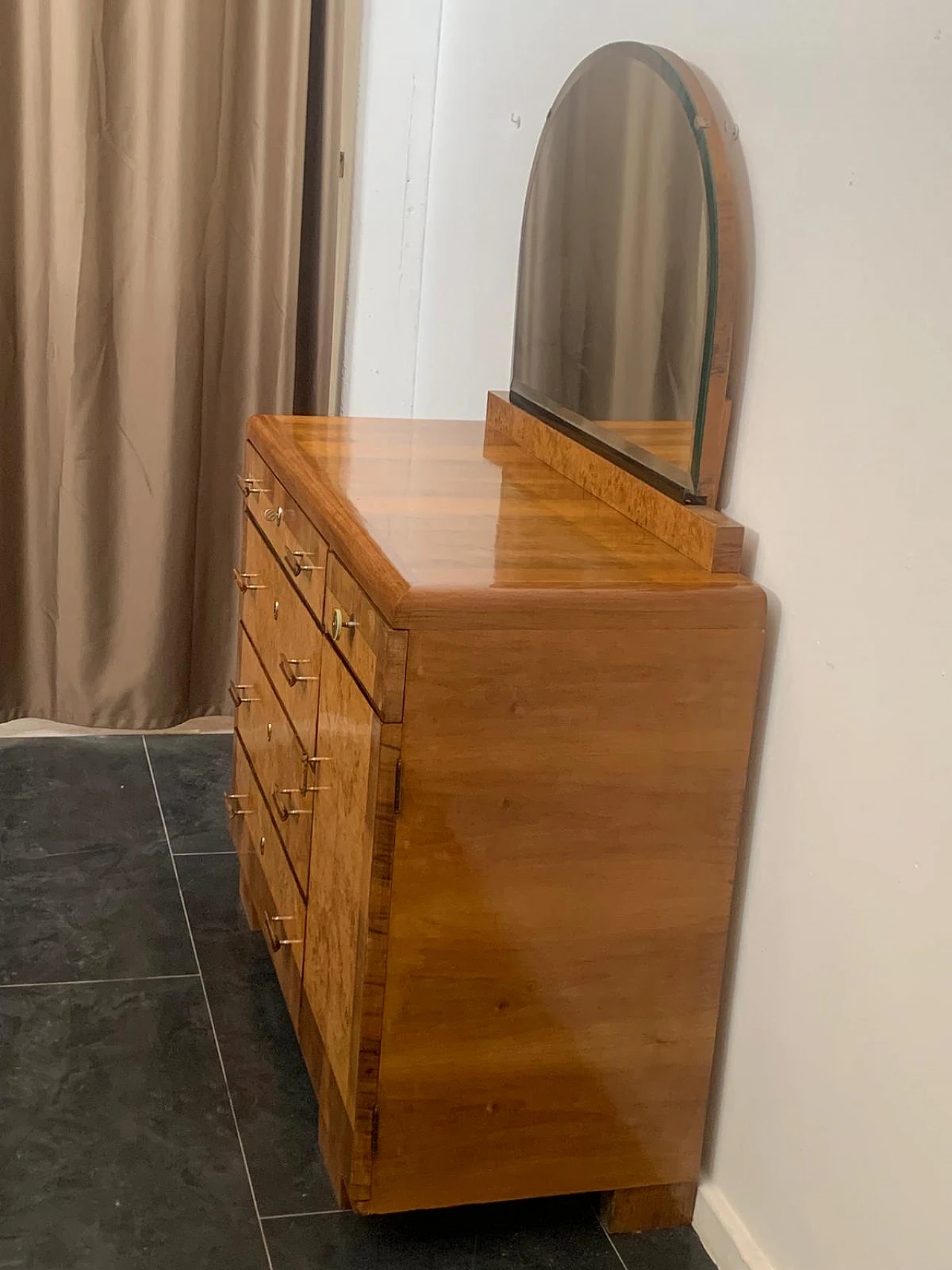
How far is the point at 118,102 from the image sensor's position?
9.16 feet

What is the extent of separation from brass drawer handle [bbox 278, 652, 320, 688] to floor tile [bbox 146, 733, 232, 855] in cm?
82

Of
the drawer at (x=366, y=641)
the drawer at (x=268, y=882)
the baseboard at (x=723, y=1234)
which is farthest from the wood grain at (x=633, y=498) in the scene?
the baseboard at (x=723, y=1234)

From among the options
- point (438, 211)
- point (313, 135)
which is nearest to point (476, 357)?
point (438, 211)

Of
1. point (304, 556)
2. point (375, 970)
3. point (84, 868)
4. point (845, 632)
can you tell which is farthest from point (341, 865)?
point (84, 868)

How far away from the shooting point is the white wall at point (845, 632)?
135 centimetres

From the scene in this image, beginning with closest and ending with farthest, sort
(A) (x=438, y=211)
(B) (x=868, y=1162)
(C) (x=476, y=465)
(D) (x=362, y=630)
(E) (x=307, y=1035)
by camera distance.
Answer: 1. (B) (x=868, y=1162)
2. (D) (x=362, y=630)
3. (E) (x=307, y=1035)
4. (C) (x=476, y=465)
5. (A) (x=438, y=211)

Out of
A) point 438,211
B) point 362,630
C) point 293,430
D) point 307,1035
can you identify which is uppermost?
point 438,211

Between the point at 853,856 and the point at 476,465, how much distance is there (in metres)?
0.84

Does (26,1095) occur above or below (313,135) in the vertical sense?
below

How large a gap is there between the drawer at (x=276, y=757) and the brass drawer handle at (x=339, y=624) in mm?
224

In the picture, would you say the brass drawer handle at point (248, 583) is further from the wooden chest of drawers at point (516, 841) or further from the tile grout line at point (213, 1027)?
the tile grout line at point (213, 1027)

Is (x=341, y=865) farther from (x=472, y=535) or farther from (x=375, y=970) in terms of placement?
(x=472, y=535)

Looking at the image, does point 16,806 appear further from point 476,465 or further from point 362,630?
point 362,630

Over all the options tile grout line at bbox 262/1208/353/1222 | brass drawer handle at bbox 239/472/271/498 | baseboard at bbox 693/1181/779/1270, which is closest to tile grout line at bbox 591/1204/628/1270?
baseboard at bbox 693/1181/779/1270
